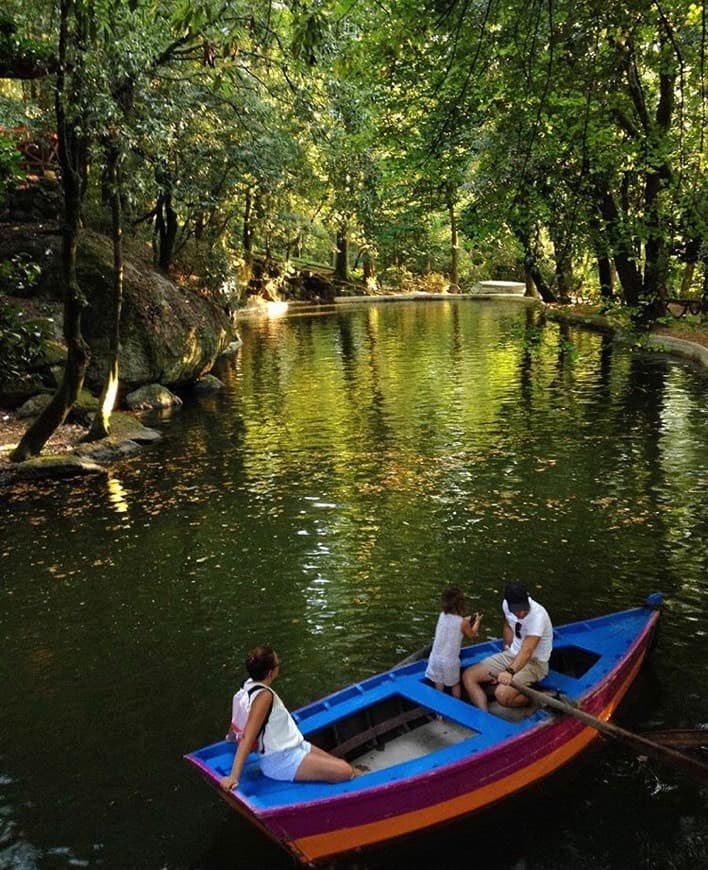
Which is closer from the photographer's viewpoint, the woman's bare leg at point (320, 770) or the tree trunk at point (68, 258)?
the woman's bare leg at point (320, 770)

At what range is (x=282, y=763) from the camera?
6.06 m

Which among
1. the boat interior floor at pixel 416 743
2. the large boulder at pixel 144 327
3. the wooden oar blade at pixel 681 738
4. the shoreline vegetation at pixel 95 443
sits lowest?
the boat interior floor at pixel 416 743

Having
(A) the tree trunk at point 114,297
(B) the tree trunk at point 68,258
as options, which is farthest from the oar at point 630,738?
(A) the tree trunk at point 114,297

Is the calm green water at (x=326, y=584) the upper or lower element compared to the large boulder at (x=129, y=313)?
lower

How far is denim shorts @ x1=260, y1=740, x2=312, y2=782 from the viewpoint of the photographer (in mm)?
6051

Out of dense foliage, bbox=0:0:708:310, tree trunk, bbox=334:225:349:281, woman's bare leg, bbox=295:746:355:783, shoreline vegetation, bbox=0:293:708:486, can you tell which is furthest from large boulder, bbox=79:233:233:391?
tree trunk, bbox=334:225:349:281

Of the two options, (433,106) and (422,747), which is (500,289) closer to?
(433,106)

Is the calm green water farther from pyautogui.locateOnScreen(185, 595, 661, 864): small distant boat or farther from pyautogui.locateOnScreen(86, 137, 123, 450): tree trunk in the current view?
pyautogui.locateOnScreen(86, 137, 123, 450): tree trunk

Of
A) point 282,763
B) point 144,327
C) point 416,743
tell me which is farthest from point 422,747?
point 144,327

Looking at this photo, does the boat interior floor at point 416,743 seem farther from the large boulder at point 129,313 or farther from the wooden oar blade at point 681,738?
the large boulder at point 129,313

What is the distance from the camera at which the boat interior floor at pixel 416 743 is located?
7.16 metres

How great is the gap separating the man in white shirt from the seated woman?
6.63 feet

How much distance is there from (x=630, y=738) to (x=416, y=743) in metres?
2.13

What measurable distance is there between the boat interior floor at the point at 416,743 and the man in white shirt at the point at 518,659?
0.38 m
